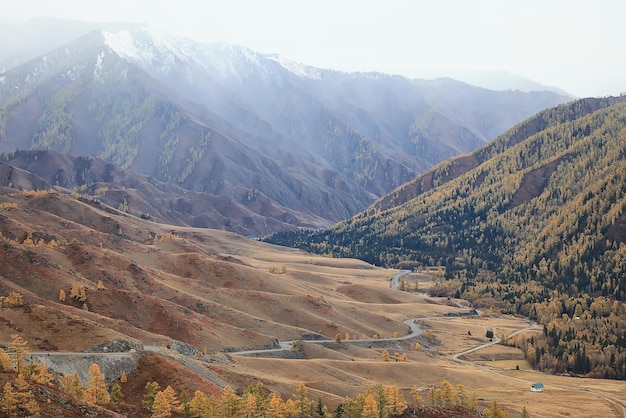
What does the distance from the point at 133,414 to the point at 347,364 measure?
9470 centimetres

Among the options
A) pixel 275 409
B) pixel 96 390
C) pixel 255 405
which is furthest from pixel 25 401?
pixel 275 409

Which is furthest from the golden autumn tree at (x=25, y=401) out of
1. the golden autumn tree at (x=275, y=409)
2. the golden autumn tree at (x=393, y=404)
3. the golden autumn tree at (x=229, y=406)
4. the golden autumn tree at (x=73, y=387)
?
the golden autumn tree at (x=393, y=404)

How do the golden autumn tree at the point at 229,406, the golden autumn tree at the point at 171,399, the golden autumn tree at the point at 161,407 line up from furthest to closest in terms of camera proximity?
1. the golden autumn tree at the point at 229,406
2. the golden autumn tree at the point at 171,399
3. the golden autumn tree at the point at 161,407

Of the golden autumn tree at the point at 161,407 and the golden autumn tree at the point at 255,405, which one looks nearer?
the golden autumn tree at the point at 161,407

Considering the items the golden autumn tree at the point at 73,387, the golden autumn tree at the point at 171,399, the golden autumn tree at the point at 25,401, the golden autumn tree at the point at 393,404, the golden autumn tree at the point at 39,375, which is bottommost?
the golden autumn tree at the point at 393,404

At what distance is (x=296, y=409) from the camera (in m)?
116

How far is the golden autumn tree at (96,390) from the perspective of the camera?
334 feet

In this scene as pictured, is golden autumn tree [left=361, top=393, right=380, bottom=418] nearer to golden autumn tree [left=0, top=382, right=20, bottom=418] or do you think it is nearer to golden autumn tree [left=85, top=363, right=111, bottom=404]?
golden autumn tree [left=85, top=363, right=111, bottom=404]

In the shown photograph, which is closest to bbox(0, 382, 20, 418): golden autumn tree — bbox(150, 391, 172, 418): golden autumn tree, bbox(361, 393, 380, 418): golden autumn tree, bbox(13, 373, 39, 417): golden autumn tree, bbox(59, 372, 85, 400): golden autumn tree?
bbox(13, 373, 39, 417): golden autumn tree

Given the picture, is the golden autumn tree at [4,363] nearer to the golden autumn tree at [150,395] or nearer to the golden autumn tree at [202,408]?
the golden autumn tree at [150,395]

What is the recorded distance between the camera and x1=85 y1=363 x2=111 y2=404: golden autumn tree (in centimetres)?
10190

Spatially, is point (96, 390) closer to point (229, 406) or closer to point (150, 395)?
point (150, 395)

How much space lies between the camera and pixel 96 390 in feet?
347

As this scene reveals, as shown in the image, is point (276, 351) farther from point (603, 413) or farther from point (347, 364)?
point (603, 413)
